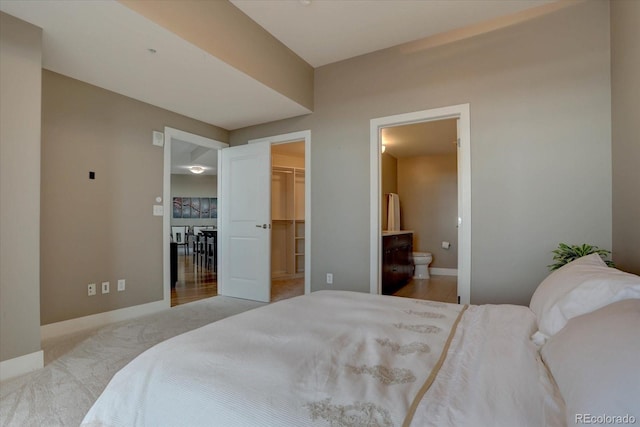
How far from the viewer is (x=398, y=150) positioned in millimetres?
6289

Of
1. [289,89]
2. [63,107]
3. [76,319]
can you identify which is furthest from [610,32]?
[76,319]

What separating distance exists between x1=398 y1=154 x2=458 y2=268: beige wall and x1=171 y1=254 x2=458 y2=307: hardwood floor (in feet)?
2.49

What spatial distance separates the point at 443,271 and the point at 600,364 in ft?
20.0

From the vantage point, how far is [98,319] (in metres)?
3.11

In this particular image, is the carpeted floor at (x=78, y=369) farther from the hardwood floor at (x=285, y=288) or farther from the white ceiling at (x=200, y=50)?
the white ceiling at (x=200, y=50)

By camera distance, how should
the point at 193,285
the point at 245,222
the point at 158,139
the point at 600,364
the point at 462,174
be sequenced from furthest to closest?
the point at 193,285
the point at 245,222
the point at 158,139
the point at 462,174
the point at 600,364

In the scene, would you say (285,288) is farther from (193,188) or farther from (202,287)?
(193,188)

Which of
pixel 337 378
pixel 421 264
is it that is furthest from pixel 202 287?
pixel 337 378

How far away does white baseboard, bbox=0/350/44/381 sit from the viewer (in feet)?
6.68

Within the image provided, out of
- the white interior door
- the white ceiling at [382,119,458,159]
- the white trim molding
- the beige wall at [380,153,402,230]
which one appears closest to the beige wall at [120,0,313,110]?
the white interior door

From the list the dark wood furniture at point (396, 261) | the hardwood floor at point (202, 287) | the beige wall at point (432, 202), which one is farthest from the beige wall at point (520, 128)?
the beige wall at point (432, 202)

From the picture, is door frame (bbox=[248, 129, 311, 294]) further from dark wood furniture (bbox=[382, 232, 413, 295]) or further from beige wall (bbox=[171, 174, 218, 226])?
beige wall (bbox=[171, 174, 218, 226])

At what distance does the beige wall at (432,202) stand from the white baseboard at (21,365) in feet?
20.1

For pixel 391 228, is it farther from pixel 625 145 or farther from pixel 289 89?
pixel 625 145
